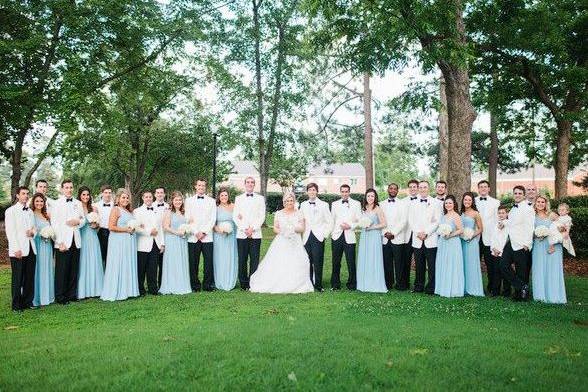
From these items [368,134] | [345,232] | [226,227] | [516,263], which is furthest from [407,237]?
[368,134]

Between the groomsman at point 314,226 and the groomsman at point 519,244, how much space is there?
11.3 ft

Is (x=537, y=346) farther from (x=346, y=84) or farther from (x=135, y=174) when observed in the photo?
(x=135, y=174)

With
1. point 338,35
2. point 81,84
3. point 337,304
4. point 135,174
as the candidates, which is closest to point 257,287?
point 337,304

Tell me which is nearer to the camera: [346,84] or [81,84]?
[81,84]

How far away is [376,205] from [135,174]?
29.8m

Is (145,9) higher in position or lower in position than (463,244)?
higher

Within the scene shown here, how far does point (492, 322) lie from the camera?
7684 mm

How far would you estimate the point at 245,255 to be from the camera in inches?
447

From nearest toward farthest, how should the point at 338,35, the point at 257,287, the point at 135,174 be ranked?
the point at 257,287
the point at 338,35
the point at 135,174

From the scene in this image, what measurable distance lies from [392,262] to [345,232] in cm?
118

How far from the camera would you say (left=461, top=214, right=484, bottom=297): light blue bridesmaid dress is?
1030 centimetres

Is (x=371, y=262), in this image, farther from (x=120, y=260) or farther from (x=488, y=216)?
Answer: (x=120, y=260)

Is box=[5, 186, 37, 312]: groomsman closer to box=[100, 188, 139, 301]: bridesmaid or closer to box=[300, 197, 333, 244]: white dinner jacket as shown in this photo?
box=[100, 188, 139, 301]: bridesmaid

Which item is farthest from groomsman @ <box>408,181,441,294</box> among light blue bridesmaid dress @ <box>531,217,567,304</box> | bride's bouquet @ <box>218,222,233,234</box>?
bride's bouquet @ <box>218,222,233,234</box>
